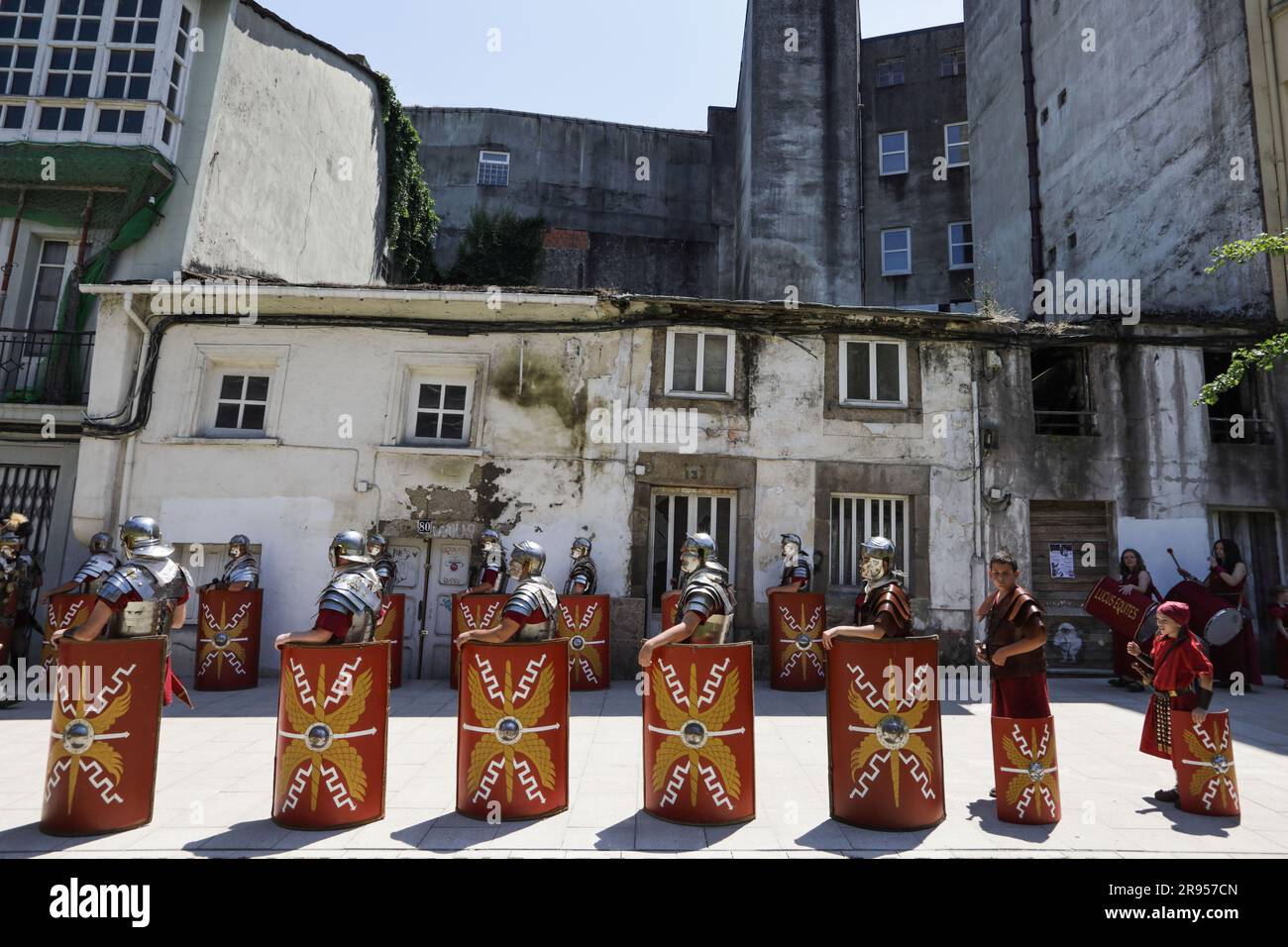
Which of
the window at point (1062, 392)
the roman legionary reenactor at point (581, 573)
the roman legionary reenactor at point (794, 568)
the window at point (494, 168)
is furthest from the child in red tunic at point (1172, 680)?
the window at point (494, 168)

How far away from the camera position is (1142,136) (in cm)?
1431

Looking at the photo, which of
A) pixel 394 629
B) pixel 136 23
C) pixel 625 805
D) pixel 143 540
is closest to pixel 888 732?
pixel 625 805

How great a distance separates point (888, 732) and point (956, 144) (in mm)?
24665

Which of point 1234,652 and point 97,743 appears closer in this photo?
point 97,743

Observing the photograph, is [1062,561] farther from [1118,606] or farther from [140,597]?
[140,597]

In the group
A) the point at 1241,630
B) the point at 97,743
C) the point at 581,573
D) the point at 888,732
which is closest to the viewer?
the point at 97,743

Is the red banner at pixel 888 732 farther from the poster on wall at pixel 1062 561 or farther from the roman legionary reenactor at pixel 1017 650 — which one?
the poster on wall at pixel 1062 561

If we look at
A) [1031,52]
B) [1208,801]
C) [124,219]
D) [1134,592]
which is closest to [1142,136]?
[1031,52]

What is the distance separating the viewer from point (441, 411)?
11773 millimetres

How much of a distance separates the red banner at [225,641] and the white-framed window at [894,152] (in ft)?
77.3

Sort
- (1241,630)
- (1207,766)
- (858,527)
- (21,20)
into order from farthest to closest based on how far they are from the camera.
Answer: (21,20) < (858,527) < (1241,630) < (1207,766)

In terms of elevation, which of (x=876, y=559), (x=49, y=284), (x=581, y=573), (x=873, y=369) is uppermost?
(x=49, y=284)

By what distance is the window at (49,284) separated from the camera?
12.4 m

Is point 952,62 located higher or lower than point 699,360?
higher
